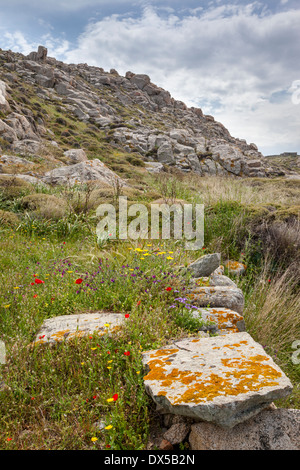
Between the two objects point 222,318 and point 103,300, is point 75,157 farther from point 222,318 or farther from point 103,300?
point 222,318

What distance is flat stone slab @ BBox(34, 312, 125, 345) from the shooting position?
101 inches

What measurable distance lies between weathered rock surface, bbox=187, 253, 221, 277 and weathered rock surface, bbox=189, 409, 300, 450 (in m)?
2.33

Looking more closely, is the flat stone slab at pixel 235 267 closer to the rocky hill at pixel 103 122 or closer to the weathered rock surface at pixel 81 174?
the weathered rock surface at pixel 81 174

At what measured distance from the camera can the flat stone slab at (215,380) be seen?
1.65 meters

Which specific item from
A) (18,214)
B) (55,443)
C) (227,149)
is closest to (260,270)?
(55,443)

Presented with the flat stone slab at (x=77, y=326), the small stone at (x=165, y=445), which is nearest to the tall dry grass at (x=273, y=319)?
the flat stone slab at (x=77, y=326)

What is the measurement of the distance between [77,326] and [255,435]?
1.61 m

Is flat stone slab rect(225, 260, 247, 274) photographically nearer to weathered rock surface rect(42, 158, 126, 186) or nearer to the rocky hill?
weathered rock surface rect(42, 158, 126, 186)

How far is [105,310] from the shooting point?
3258mm

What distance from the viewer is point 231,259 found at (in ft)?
18.6

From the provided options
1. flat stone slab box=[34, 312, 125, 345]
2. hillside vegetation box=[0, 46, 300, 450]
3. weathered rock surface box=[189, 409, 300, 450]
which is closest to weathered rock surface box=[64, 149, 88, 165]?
hillside vegetation box=[0, 46, 300, 450]

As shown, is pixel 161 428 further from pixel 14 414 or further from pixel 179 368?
pixel 14 414

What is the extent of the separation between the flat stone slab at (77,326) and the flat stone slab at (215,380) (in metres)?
0.54

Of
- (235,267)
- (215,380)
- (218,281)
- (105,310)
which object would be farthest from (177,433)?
(235,267)
